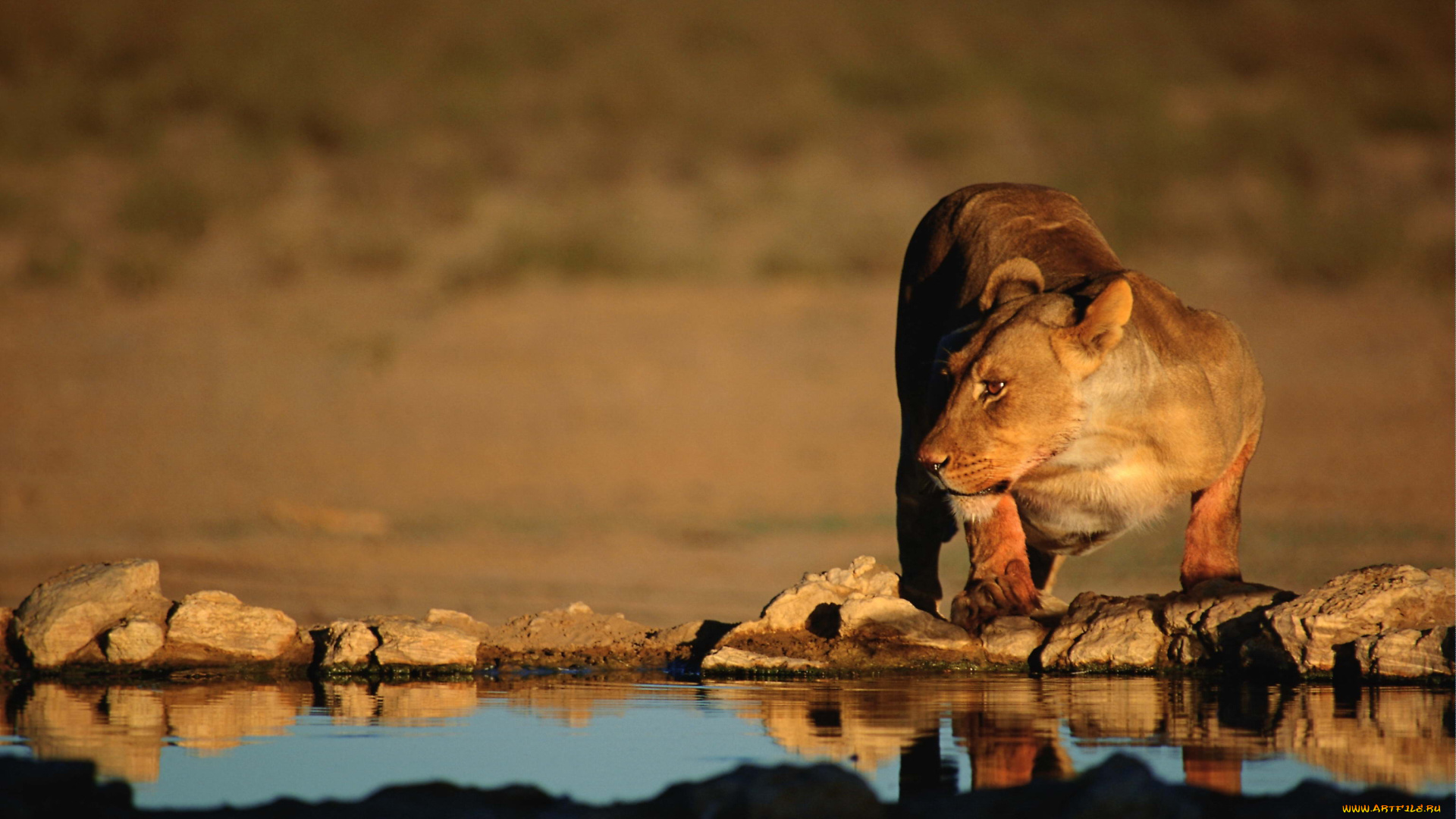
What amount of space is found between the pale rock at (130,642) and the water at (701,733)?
A: 0.36 meters

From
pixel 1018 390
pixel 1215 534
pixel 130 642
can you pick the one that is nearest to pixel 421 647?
pixel 130 642

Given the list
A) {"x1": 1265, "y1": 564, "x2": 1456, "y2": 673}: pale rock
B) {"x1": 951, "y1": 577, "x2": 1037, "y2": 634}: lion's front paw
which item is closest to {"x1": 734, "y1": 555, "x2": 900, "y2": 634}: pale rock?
{"x1": 951, "y1": 577, "x2": 1037, "y2": 634}: lion's front paw

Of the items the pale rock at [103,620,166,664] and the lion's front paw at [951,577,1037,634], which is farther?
the lion's front paw at [951,577,1037,634]

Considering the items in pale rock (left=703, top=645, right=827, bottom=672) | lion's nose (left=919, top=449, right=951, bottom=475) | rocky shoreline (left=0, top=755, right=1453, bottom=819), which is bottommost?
rocky shoreline (left=0, top=755, right=1453, bottom=819)

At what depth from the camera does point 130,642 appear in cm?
762

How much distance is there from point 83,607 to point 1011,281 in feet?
15.2

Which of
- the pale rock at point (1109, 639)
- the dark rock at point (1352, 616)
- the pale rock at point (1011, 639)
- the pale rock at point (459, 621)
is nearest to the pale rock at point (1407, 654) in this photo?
the dark rock at point (1352, 616)

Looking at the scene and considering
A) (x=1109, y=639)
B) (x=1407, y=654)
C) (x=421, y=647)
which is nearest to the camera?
(x=1407, y=654)

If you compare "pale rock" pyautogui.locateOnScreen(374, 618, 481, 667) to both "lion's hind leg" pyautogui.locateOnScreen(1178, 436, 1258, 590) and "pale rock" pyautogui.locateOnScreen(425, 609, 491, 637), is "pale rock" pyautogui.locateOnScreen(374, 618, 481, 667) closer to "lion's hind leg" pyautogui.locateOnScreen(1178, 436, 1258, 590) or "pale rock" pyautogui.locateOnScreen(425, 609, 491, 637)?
"pale rock" pyautogui.locateOnScreen(425, 609, 491, 637)

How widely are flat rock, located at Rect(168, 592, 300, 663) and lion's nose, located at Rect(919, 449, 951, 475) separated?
3199 mm

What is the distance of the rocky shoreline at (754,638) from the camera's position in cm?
740

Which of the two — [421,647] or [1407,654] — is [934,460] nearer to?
[1407,654]

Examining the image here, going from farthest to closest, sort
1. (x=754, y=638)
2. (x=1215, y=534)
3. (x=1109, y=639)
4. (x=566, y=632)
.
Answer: (x=566, y=632) < (x=1215, y=534) < (x=754, y=638) < (x=1109, y=639)

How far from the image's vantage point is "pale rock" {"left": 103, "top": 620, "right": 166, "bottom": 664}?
299 inches
